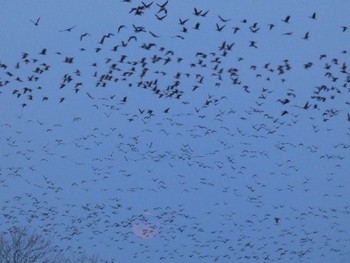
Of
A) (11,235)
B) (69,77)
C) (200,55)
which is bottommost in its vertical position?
(69,77)

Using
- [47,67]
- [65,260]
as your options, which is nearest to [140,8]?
[47,67]

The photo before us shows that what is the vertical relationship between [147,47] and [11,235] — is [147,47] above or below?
below

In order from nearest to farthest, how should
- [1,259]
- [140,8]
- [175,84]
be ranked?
[140,8]
[175,84]
[1,259]

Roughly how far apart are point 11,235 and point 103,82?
2860 cm

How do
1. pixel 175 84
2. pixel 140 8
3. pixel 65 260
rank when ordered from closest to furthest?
pixel 140 8 < pixel 175 84 < pixel 65 260

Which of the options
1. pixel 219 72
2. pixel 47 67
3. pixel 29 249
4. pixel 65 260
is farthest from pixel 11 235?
pixel 219 72

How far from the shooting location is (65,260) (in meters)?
54.7

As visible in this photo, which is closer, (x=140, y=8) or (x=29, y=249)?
(x=140, y=8)

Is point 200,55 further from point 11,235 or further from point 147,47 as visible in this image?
point 11,235

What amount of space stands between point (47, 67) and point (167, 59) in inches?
173

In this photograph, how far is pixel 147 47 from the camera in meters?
20.5

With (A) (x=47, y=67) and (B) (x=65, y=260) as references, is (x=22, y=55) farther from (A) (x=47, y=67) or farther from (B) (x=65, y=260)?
(B) (x=65, y=260)

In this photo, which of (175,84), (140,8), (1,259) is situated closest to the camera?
(140,8)

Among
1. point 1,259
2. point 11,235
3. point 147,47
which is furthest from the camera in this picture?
point 11,235
